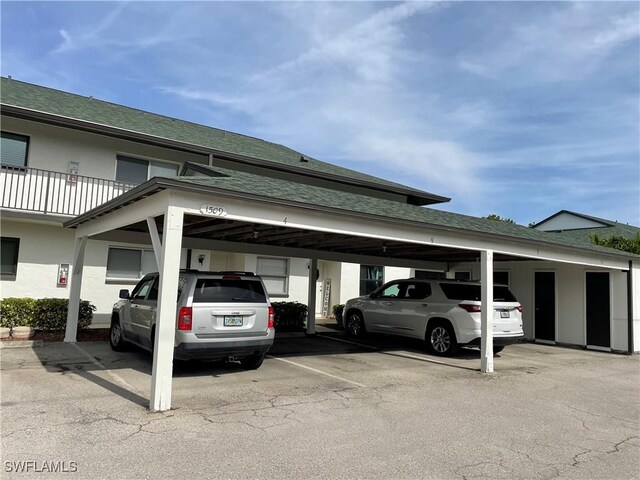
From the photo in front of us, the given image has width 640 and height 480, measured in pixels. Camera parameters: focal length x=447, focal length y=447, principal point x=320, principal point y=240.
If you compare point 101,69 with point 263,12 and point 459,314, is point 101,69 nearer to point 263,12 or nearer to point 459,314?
point 263,12

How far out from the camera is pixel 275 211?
263 inches

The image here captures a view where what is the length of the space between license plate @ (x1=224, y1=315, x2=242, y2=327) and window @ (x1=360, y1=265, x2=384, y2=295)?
13.0 metres

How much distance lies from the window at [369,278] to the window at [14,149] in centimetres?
1317

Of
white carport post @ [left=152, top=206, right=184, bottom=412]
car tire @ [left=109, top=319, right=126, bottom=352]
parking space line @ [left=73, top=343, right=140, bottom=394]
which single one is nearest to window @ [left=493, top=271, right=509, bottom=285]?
car tire @ [left=109, top=319, right=126, bottom=352]

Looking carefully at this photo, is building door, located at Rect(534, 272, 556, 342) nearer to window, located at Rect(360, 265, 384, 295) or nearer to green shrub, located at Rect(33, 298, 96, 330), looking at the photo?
window, located at Rect(360, 265, 384, 295)

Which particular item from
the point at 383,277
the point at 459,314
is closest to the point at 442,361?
the point at 459,314

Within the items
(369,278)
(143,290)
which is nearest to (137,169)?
(143,290)

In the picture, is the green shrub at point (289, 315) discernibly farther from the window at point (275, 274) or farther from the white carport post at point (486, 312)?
the white carport post at point (486, 312)

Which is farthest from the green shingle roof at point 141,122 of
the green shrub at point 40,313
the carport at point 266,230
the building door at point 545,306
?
the building door at point 545,306

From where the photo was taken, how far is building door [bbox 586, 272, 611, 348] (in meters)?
13.0

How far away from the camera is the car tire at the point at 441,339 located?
1045 centimetres

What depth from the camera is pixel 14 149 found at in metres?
12.6

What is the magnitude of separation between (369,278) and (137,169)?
1086 centimetres

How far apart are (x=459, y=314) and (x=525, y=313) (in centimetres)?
593
